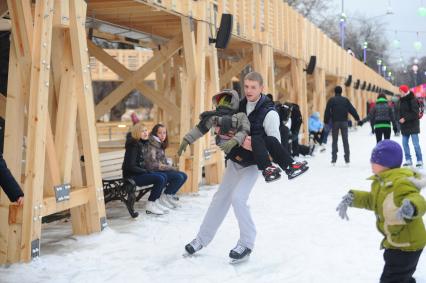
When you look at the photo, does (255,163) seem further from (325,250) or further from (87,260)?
(87,260)

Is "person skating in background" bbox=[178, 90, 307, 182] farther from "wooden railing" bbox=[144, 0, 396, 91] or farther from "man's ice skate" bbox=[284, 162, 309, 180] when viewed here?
"wooden railing" bbox=[144, 0, 396, 91]

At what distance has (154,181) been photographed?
7.36 m

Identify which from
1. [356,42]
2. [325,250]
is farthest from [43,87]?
[356,42]

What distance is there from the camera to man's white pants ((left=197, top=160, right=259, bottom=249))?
5230 millimetres

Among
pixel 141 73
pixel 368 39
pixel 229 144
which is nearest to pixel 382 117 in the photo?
pixel 141 73

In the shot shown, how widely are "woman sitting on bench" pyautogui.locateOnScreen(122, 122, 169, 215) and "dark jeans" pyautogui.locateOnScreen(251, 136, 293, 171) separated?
2618 mm

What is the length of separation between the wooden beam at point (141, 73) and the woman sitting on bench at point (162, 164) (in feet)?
7.38

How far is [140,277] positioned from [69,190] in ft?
4.66

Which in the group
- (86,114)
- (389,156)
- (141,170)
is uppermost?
(86,114)

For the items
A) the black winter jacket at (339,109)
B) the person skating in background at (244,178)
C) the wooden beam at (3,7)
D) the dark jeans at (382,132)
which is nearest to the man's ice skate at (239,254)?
the person skating in background at (244,178)

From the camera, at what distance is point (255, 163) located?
5.16 meters

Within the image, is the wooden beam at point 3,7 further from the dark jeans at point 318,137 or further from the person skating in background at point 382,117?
the dark jeans at point 318,137

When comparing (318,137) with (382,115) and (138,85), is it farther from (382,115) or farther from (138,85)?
(138,85)

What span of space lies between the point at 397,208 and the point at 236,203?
1.79 m
